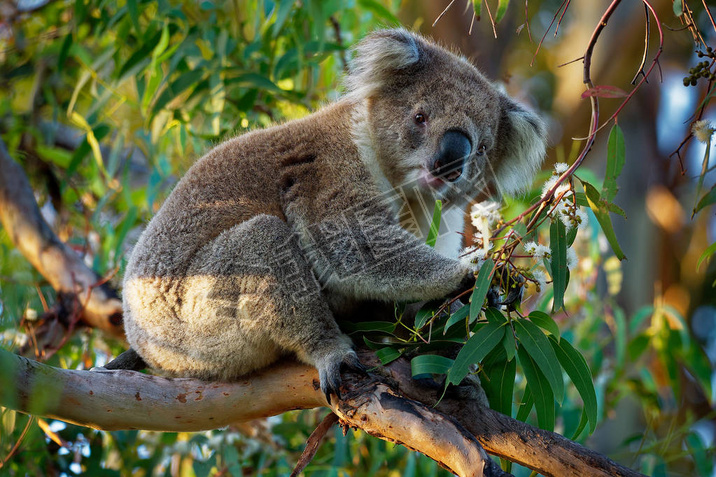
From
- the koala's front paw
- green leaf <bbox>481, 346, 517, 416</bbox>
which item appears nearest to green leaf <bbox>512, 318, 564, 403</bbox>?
green leaf <bbox>481, 346, 517, 416</bbox>

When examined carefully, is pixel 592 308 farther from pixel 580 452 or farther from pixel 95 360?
pixel 95 360

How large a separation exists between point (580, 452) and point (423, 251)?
2.65ft

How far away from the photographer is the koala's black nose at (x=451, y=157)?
97.7 inches

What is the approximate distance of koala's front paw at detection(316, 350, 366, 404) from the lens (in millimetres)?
2059

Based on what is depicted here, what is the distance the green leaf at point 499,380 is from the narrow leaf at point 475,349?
0.56 feet

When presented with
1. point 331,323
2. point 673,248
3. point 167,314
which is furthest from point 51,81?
point 673,248

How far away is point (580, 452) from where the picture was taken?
1.83 metres

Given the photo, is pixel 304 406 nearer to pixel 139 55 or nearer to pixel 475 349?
pixel 475 349

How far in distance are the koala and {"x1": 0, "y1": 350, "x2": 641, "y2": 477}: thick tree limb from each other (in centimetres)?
9

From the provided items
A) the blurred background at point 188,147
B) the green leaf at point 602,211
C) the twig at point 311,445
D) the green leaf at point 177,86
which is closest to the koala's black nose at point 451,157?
the blurred background at point 188,147

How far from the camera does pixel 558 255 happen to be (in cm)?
185

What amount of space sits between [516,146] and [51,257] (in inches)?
96.1

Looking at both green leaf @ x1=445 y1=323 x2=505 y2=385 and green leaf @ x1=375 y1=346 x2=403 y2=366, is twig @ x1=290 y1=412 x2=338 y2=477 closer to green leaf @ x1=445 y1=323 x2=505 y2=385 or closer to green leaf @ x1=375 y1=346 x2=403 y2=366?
green leaf @ x1=375 y1=346 x2=403 y2=366

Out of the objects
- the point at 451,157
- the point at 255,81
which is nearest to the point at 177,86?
the point at 255,81
